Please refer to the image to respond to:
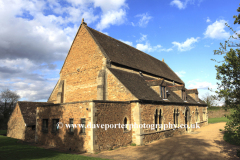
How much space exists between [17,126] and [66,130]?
13.8 m

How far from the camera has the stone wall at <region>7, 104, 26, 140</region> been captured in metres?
23.7

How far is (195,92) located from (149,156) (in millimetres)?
23317

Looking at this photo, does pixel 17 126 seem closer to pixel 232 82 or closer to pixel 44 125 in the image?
pixel 44 125

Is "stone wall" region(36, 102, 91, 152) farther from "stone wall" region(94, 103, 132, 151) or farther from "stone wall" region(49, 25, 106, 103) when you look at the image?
"stone wall" region(49, 25, 106, 103)

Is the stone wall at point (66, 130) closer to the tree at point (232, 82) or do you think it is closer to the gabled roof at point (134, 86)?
the gabled roof at point (134, 86)

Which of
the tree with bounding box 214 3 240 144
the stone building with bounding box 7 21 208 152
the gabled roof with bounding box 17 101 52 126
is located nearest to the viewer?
the tree with bounding box 214 3 240 144

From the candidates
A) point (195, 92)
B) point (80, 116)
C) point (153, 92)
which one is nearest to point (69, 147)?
point (80, 116)

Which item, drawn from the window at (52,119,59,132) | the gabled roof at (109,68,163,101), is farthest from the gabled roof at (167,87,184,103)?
the window at (52,119,59,132)

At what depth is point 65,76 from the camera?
24.4 metres

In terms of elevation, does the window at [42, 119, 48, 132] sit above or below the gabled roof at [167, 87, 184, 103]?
below

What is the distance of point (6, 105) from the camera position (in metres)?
47.1

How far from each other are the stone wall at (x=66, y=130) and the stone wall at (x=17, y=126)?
6.12 meters

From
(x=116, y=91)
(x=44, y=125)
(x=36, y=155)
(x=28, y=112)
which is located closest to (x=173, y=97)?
(x=116, y=91)

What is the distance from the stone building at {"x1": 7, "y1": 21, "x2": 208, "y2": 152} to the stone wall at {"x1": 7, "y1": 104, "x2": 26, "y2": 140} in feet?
16.2
